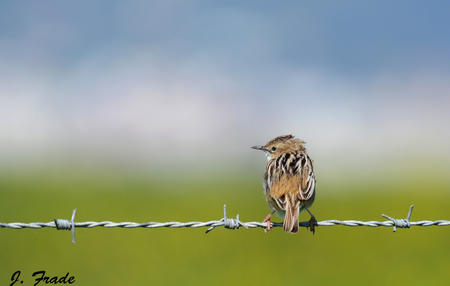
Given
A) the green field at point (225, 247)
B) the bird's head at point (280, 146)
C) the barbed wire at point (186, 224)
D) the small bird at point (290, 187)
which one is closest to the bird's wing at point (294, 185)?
the small bird at point (290, 187)

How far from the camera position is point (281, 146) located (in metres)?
9.85

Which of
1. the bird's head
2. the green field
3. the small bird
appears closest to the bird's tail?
the small bird

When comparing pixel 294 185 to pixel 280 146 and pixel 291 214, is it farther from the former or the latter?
pixel 280 146

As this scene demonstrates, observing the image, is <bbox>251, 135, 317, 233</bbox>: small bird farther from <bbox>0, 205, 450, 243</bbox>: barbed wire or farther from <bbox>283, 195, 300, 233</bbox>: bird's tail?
<bbox>0, 205, 450, 243</bbox>: barbed wire

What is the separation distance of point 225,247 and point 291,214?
6.70 metres

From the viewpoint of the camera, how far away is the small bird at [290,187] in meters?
7.96

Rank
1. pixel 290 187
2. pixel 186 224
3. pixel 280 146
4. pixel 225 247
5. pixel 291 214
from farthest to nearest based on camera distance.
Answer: pixel 225 247 → pixel 280 146 → pixel 290 187 → pixel 291 214 → pixel 186 224

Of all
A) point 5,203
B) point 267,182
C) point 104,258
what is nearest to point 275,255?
point 104,258

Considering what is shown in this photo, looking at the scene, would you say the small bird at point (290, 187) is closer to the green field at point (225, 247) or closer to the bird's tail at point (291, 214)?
the bird's tail at point (291, 214)

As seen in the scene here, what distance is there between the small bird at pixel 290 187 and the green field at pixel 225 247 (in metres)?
4.11

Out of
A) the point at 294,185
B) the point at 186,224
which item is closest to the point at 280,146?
the point at 294,185

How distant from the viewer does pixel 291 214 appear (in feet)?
26.1

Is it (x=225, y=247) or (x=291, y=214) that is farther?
(x=225, y=247)

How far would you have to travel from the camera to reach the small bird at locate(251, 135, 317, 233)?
26.1 ft
